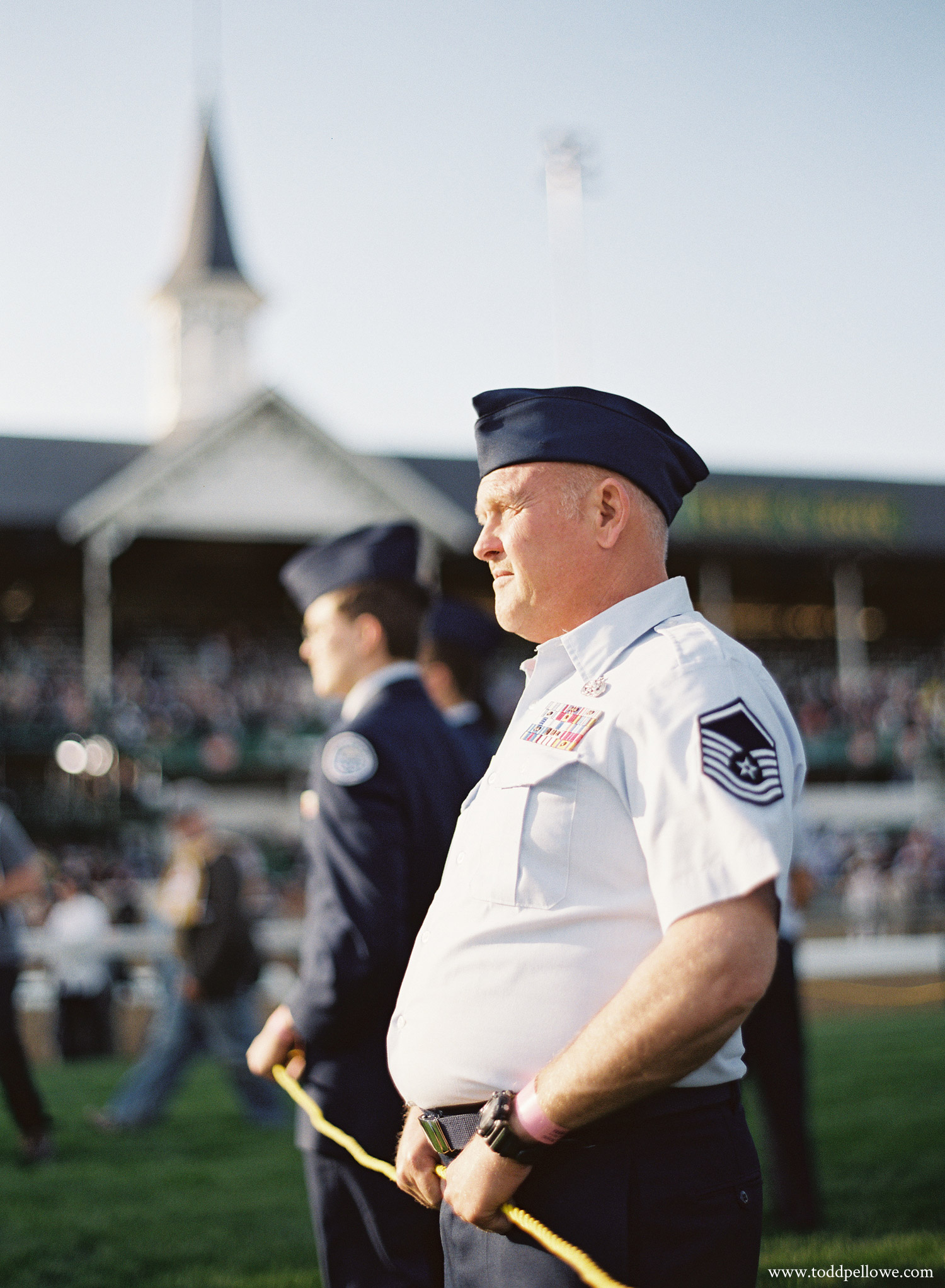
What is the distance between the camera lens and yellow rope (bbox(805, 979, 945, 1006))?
1398cm

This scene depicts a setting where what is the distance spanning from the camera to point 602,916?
1.76 meters

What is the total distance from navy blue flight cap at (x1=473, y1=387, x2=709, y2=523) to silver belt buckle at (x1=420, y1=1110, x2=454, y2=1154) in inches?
41.4

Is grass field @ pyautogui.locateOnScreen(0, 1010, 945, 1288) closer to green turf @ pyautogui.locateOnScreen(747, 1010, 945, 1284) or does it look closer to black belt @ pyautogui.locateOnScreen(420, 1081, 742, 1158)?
green turf @ pyautogui.locateOnScreen(747, 1010, 945, 1284)

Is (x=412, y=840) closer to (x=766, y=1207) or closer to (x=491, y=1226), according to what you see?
(x=491, y=1226)

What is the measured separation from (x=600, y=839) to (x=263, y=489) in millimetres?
24997

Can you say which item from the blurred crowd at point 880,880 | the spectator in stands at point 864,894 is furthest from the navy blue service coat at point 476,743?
the blurred crowd at point 880,880

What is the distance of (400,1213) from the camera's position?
2.69 meters

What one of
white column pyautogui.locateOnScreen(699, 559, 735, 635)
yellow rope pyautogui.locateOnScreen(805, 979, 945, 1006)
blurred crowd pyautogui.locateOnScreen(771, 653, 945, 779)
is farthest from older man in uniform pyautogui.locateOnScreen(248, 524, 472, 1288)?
white column pyautogui.locateOnScreen(699, 559, 735, 635)

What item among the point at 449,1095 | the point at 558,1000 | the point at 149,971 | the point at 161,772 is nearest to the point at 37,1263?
the point at 449,1095

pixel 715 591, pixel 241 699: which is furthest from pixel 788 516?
pixel 241 699

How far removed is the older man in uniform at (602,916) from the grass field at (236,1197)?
2.53m

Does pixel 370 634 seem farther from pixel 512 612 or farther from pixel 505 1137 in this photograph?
pixel 505 1137

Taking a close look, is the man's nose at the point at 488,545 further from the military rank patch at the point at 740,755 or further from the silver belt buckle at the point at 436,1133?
the silver belt buckle at the point at 436,1133

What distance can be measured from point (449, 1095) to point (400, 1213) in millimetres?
968
